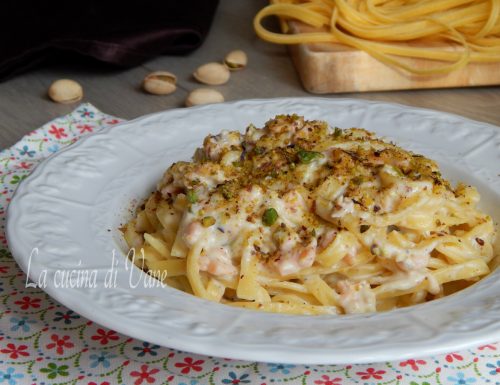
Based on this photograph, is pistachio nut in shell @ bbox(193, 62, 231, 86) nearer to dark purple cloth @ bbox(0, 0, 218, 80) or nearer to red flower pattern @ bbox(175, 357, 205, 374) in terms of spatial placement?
dark purple cloth @ bbox(0, 0, 218, 80)

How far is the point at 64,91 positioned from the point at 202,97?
755 millimetres

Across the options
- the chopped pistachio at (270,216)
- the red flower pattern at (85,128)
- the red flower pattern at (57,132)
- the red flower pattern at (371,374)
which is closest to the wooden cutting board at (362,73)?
the red flower pattern at (85,128)

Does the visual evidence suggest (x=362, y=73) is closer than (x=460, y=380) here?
No

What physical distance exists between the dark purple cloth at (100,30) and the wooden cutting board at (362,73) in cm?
89

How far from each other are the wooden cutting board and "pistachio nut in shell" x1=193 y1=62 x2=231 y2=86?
0.46 metres

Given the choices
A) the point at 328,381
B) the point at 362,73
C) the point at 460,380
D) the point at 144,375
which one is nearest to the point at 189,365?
the point at 144,375

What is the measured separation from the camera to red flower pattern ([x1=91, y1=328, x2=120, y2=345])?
2334 millimetres

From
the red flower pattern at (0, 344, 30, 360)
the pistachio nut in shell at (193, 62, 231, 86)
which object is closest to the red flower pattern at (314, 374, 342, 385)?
the red flower pattern at (0, 344, 30, 360)

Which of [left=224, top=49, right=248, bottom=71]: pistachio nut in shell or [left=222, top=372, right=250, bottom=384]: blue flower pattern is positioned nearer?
[left=222, top=372, right=250, bottom=384]: blue flower pattern

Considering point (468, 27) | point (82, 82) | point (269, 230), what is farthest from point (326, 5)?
point (269, 230)

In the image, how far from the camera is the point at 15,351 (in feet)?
7.51

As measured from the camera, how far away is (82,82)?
462 centimetres

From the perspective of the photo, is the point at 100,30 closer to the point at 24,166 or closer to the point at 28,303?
the point at 24,166

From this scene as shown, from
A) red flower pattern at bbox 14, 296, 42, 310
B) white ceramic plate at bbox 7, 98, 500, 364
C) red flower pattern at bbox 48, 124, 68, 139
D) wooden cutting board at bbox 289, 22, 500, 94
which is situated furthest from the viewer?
wooden cutting board at bbox 289, 22, 500, 94
